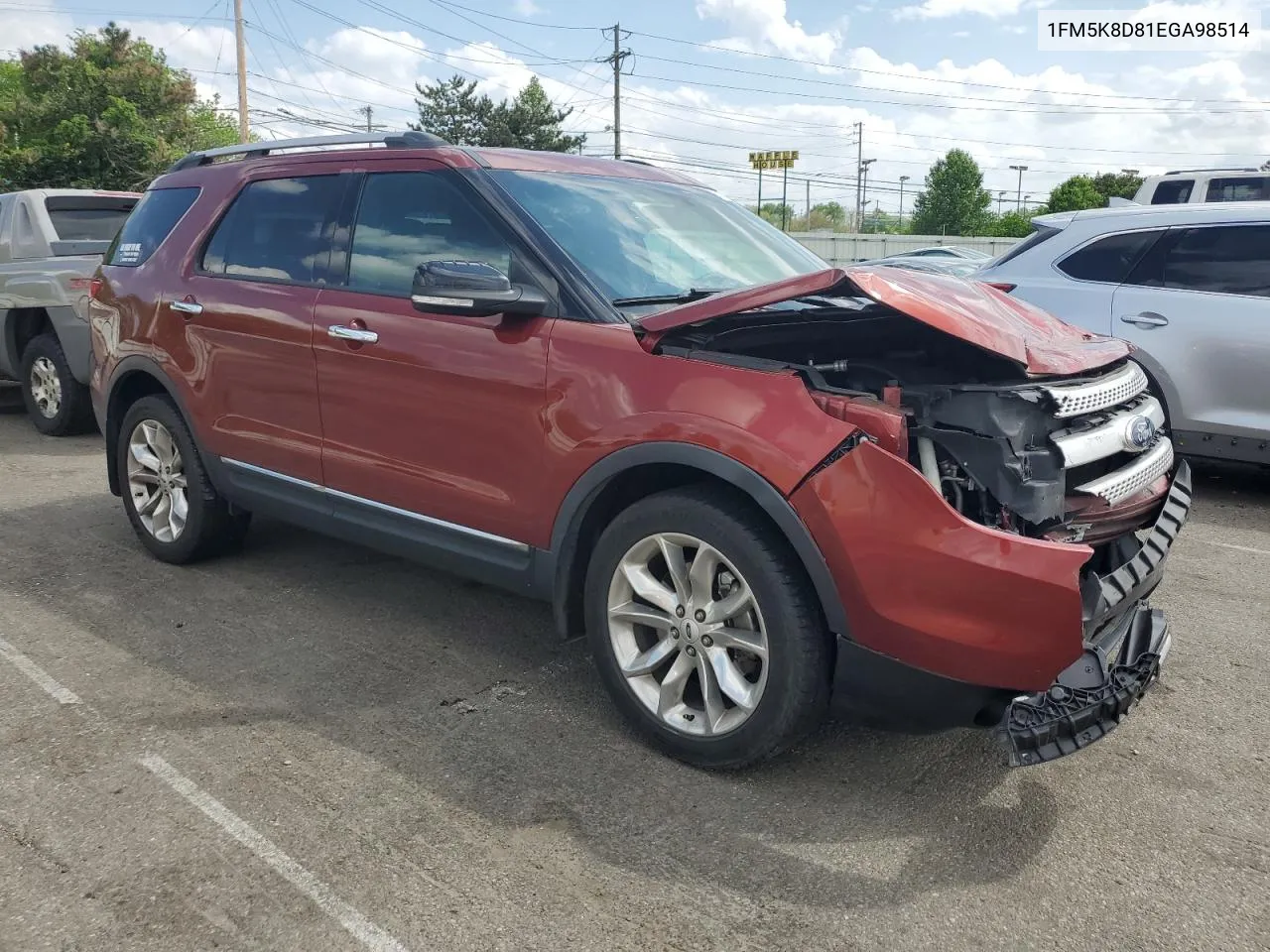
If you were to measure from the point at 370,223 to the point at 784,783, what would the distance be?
253cm

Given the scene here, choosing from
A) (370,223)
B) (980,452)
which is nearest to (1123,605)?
(980,452)

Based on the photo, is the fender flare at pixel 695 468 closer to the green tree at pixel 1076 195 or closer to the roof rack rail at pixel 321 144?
the roof rack rail at pixel 321 144

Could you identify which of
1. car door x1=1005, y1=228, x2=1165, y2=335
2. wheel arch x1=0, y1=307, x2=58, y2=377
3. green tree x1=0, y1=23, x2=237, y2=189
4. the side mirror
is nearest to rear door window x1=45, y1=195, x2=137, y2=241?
wheel arch x1=0, y1=307, x2=58, y2=377

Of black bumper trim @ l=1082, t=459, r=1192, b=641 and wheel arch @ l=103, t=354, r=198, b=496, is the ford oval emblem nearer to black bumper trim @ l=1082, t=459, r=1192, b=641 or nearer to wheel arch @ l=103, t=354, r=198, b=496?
black bumper trim @ l=1082, t=459, r=1192, b=641

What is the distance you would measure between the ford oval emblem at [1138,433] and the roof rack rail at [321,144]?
8.44 feet

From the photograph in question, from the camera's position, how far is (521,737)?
3311 mm

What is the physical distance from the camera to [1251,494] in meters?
6.75

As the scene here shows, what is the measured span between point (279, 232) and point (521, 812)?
2.71 meters

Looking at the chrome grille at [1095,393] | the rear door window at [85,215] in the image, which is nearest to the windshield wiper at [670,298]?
the chrome grille at [1095,393]

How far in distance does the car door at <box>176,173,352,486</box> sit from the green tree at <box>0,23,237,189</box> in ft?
96.8

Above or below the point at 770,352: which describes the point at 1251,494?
below

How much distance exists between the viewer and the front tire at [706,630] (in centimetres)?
281

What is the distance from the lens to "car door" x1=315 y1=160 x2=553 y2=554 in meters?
3.39

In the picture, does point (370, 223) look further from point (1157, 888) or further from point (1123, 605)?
point (1157, 888)
